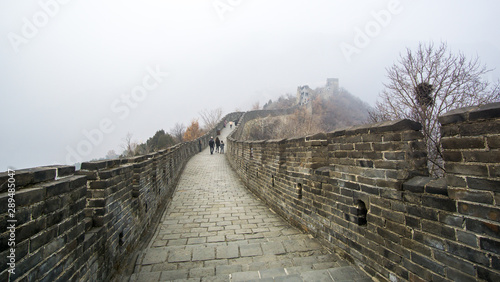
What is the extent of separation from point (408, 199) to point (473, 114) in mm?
896

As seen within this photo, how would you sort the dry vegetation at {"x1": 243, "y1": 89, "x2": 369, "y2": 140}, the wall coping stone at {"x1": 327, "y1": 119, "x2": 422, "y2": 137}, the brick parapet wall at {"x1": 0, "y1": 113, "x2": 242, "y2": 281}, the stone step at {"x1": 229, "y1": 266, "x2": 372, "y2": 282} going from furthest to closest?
the dry vegetation at {"x1": 243, "y1": 89, "x2": 369, "y2": 140} < the stone step at {"x1": 229, "y1": 266, "x2": 372, "y2": 282} < the wall coping stone at {"x1": 327, "y1": 119, "x2": 422, "y2": 137} < the brick parapet wall at {"x1": 0, "y1": 113, "x2": 242, "y2": 281}

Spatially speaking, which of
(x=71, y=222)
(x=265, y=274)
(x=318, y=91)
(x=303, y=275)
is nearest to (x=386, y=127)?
(x=303, y=275)

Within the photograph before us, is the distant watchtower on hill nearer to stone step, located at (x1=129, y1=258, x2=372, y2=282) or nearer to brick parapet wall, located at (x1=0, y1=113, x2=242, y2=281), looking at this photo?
stone step, located at (x1=129, y1=258, x2=372, y2=282)

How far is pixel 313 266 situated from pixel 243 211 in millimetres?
2662

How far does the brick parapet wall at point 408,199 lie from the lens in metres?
1.55

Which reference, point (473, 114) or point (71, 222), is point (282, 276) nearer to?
point (71, 222)

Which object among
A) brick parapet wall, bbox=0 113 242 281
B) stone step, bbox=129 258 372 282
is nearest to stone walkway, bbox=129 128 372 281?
stone step, bbox=129 258 372 282

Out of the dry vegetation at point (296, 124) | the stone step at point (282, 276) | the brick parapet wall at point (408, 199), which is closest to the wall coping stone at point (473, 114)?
the brick parapet wall at point (408, 199)

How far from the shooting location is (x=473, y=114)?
1.60 meters

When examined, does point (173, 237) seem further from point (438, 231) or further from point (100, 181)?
point (438, 231)

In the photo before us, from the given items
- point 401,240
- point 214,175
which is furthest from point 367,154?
point 214,175

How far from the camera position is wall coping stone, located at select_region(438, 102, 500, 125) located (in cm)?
150

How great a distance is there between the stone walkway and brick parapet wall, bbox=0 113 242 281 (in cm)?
47

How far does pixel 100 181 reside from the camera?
105 inches
